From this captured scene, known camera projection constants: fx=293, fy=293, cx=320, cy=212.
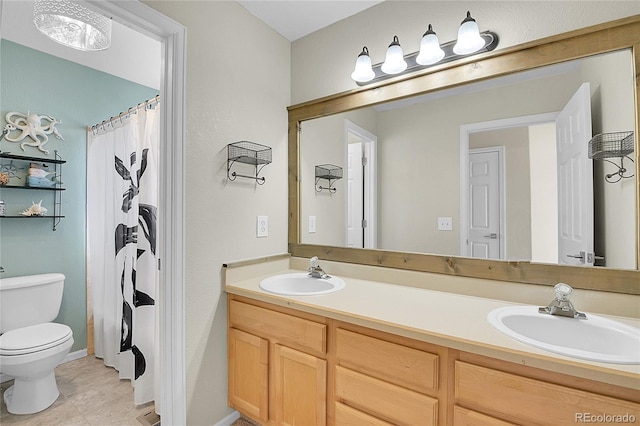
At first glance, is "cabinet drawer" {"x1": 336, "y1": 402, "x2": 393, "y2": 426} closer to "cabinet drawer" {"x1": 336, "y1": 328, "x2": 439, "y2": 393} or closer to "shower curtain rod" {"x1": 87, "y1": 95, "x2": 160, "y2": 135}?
"cabinet drawer" {"x1": 336, "y1": 328, "x2": 439, "y2": 393}

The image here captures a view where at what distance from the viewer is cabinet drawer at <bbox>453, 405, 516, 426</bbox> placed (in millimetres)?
910

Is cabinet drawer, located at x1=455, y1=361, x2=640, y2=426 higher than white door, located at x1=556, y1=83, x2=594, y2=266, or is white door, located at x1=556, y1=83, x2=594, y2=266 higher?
white door, located at x1=556, y1=83, x2=594, y2=266

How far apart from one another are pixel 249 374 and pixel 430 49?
1.93m

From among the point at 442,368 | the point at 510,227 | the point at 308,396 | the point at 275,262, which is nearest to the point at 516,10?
the point at 510,227

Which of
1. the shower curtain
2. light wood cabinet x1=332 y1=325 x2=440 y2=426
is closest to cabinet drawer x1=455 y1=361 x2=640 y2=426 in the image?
light wood cabinet x1=332 y1=325 x2=440 y2=426

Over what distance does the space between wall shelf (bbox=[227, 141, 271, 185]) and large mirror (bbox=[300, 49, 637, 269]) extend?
35 centimetres

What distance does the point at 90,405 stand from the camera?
1.89m

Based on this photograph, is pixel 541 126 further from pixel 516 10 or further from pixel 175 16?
pixel 175 16

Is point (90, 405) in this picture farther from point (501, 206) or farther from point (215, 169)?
point (501, 206)

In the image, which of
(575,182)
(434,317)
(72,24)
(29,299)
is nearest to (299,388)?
(434,317)

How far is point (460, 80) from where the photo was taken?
1.47 metres

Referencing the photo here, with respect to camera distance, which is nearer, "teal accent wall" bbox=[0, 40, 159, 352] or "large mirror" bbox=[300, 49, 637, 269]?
"large mirror" bbox=[300, 49, 637, 269]

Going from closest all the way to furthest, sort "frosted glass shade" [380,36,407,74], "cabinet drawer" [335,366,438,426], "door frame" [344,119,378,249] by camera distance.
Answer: "cabinet drawer" [335,366,438,426]
"frosted glass shade" [380,36,407,74]
"door frame" [344,119,378,249]

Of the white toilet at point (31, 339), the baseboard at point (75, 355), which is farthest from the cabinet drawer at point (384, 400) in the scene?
the baseboard at point (75, 355)
